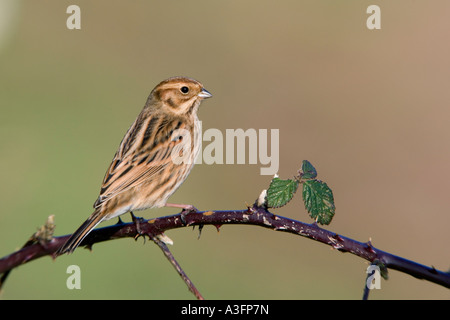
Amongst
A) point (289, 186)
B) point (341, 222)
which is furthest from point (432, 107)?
point (289, 186)

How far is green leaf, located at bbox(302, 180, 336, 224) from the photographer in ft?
9.34

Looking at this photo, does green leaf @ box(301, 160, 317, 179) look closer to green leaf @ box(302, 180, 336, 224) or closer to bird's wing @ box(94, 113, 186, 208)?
green leaf @ box(302, 180, 336, 224)

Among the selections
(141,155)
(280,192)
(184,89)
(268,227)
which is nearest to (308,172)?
(280,192)

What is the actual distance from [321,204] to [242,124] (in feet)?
28.2

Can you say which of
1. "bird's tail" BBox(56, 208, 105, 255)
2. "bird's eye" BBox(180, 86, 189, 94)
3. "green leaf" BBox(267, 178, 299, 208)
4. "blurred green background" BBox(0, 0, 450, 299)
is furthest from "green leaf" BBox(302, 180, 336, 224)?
"blurred green background" BBox(0, 0, 450, 299)

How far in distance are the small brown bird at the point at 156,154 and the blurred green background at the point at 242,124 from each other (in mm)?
2577

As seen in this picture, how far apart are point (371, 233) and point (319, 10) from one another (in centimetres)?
631

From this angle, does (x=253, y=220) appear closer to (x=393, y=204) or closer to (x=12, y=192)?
(x=12, y=192)

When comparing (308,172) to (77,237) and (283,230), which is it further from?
(77,237)

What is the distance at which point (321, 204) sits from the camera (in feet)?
9.40

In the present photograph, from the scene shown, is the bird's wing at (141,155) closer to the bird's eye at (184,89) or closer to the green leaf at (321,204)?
the bird's eye at (184,89)

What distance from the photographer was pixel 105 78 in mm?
11766

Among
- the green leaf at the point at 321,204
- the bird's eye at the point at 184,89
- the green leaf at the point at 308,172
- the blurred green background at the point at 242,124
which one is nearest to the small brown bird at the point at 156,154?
the bird's eye at the point at 184,89

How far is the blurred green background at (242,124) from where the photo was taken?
28.2 ft
